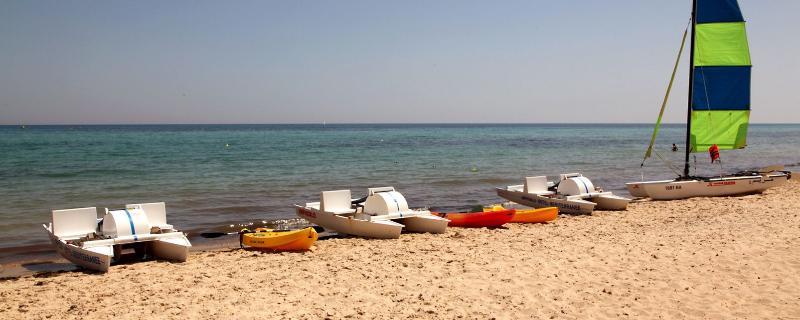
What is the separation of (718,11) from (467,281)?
1588 cm

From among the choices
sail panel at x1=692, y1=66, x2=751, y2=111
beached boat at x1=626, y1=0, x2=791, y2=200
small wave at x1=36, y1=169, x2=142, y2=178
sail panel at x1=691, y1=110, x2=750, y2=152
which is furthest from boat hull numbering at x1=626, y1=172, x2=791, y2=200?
small wave at x1=36, y1=169, x2=142, y2=178

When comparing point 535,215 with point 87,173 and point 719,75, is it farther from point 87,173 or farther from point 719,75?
point 87,173

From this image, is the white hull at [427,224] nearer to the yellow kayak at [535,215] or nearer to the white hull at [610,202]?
the yellow kayak at [535,215]

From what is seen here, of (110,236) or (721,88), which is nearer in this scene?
(110,236)

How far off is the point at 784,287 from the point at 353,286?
6.81 m

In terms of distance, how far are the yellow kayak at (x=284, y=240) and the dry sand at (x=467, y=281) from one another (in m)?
0.33

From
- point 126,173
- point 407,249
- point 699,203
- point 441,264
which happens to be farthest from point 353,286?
point 126,173

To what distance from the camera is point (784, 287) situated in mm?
8891

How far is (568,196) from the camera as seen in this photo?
17547mm

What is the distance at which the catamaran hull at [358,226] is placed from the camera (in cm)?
1355

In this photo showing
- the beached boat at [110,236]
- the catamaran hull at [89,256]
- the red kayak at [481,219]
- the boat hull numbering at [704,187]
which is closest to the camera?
the catamaran hull at [89,256]

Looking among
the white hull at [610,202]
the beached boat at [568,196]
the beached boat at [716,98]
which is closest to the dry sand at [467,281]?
the beached boat at [568,196]

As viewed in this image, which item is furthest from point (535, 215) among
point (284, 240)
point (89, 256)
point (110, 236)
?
point (89, 256)

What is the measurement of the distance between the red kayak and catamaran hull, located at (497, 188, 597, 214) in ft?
8.87
